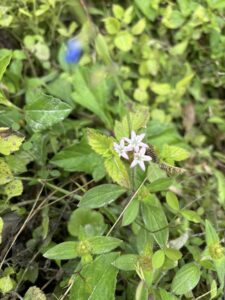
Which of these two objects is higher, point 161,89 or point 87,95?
point 87,95

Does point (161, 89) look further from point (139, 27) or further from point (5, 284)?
point (5, 284)

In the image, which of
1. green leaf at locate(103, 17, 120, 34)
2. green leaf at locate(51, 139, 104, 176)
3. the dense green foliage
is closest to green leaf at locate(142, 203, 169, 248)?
the dense green foliage

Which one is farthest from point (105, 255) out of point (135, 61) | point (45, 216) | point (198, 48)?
point (198, 48)

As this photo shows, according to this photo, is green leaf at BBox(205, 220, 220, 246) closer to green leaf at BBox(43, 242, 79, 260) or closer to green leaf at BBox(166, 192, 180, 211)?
green leaf at BBox(166, 192, 180, 211)

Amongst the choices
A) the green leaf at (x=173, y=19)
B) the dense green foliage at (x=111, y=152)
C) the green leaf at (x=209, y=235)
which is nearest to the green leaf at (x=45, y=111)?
the dense green foliage at (x=111, y=152)

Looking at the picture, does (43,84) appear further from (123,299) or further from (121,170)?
(123,299)

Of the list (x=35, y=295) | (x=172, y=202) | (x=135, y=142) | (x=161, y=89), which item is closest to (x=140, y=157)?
(x=135, y=142)
